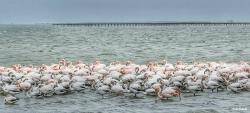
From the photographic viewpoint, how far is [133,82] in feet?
83.5

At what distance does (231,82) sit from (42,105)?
8.30 meters

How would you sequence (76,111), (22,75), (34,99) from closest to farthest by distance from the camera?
1. (76,111)
2. (34,99)
3. (22,75)

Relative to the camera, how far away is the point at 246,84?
2525 cm

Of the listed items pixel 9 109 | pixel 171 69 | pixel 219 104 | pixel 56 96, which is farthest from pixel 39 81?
pixel 219 104

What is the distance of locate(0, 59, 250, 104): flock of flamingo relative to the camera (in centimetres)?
2495

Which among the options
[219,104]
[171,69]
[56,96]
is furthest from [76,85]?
[219,104]

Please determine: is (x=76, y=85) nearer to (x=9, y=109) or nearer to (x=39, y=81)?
(x=39, y=81)

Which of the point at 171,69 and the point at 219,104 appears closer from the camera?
the point at 219,104

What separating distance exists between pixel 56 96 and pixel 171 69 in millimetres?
5681

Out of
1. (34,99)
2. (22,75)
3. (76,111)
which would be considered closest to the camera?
(76,111)

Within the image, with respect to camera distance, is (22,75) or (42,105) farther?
(22,75)

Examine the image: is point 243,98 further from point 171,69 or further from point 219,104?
point 171,69

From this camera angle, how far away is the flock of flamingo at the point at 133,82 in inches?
982

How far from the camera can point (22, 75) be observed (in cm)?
2761
